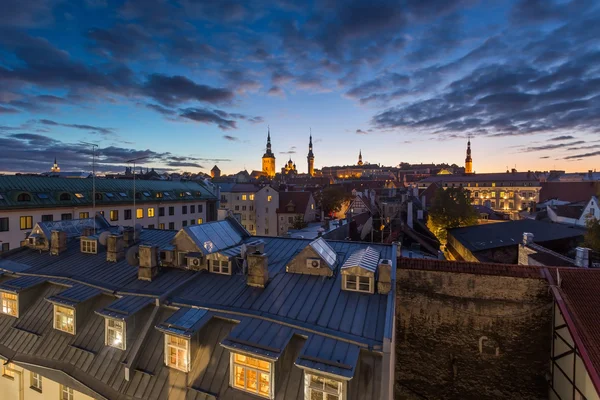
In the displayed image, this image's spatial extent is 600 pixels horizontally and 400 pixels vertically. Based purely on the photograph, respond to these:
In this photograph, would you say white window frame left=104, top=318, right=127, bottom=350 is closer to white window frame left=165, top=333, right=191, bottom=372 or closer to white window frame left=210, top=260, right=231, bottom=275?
white window frame left=165, top=333, right=191, bottom=372

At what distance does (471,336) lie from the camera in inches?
551

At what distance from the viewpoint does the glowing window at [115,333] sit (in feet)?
31.9

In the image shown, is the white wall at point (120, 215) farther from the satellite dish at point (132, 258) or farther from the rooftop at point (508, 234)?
the rooftop at point (508, 234)

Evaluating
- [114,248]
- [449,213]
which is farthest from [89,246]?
[449,213]

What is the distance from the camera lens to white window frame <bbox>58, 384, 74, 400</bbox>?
34.1 feet

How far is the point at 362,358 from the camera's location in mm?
7758

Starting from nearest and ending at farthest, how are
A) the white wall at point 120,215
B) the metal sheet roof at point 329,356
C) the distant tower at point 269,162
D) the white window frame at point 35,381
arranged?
1. the metal sheet roof at point 329,356
2. the white window frame at point 35,381
3. the white wall at point 120,215
4. the distant tower at point 269,162

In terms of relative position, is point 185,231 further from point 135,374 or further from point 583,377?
point 583,377

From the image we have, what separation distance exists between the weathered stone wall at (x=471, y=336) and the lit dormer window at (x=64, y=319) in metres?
13.0

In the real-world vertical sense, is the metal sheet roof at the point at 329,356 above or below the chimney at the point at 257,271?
below

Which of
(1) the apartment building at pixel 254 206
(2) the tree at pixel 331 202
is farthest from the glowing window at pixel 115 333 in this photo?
(2) the tree at pixel 331 202

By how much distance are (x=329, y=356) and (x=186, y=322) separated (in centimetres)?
428

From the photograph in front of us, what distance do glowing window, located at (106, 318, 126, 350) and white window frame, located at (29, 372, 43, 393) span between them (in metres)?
3.82

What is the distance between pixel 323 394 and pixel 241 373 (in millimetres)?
2249
